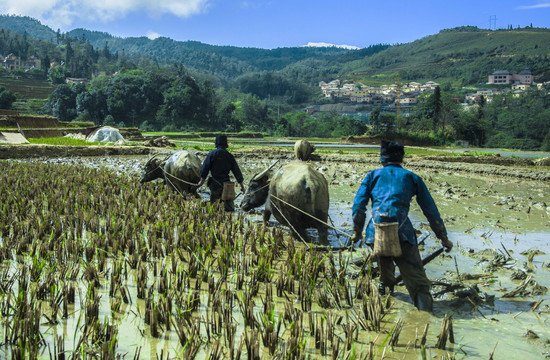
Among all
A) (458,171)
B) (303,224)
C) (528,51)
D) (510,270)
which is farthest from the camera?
(528,51)

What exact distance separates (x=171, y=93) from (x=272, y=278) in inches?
2937

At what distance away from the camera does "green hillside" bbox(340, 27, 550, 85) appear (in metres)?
137

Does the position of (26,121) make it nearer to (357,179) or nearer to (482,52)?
(357,179)

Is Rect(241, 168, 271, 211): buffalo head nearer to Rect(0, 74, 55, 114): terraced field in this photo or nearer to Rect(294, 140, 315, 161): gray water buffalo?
Rect(294, 140, 315, 161): gray water buffalo

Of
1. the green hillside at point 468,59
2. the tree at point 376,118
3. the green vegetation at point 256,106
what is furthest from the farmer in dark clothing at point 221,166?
the green hillside at point 468,59

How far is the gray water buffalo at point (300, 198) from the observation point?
6.47 m

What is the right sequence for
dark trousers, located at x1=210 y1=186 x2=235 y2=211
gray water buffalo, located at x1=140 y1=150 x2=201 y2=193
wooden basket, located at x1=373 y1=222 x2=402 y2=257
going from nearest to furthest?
1. wooden basket, located at x1=373 y1=222 x2=402 y2=257
2. dark trousers, located at x1=210 y1=186 x2=235 y2=211
3. gray water buffalo, located at x1=140 y1=150 x2=201 y2=193

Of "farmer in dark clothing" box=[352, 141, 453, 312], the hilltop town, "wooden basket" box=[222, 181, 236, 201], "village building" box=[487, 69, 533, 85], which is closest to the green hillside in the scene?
"village building" box=[487, 69, 533, 85]

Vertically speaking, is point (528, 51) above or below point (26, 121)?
above

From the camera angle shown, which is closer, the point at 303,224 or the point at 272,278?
the point at 272,278

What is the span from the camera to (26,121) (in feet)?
123

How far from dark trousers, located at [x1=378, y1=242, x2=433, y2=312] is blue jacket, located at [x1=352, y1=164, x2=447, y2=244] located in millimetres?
117

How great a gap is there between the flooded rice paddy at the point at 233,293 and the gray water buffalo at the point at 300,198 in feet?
1.25

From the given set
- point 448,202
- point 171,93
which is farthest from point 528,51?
point 448,202
